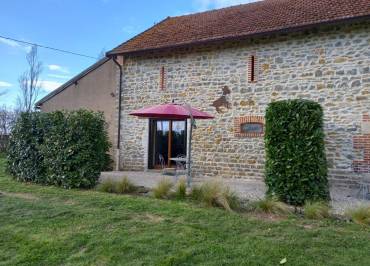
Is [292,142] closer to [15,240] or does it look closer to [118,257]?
[118,257]

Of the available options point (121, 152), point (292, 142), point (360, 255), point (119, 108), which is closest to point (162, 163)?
point (121, 152)

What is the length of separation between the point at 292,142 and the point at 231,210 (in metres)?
1.96

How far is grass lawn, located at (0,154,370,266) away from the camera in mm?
4391

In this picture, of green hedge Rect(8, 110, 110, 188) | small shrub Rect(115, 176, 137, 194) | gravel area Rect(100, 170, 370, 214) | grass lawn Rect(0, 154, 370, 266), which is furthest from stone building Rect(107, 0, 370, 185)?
grass lawn Rect(0, 154, 370, 266)

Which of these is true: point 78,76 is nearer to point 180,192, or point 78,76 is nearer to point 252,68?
point 252,68

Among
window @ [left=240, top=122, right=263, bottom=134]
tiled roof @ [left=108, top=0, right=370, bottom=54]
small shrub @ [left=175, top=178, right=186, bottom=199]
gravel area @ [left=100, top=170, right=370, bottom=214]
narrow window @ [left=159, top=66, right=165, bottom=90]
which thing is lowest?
gravel area @ [left=100, top=170, right=370, bottom=214]

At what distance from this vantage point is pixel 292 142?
23.9ft

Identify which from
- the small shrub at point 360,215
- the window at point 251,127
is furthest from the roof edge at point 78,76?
the small shrub at point 360,215

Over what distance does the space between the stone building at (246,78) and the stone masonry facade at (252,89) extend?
29 mm

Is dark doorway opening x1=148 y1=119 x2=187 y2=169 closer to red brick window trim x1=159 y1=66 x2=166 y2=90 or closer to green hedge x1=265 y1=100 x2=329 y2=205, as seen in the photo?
red brick window trim x1=159 y1=66 x2=166 y2=90

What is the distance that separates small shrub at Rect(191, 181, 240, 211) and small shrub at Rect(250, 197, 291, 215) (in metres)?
0.43

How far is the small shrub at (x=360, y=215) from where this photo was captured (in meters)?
5.79

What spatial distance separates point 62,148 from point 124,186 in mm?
2196

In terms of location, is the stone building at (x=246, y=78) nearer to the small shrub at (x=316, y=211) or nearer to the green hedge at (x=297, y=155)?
the green hedge at (x=297, y=155)
